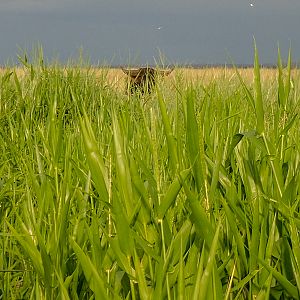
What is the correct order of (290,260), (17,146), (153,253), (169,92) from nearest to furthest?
1. (153,253)
2. (290,260)
3. (17,146)
4. (169,92)

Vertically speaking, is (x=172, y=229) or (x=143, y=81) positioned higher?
(x=172, y=229)

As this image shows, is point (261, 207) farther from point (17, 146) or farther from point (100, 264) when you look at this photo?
point (17, 146)

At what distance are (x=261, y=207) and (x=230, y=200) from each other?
0.21 feet

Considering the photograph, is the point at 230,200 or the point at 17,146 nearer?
the point at 230,200

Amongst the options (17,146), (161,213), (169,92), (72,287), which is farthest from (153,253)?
(169,92)

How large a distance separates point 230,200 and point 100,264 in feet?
0.95

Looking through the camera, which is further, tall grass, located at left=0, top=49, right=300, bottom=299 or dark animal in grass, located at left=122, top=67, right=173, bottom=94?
dark animal in grass, located at left=122, top=67, right=173, bottom=94

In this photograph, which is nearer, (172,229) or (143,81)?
(172,229)

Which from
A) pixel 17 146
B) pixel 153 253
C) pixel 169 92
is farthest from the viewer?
pixel 169 92

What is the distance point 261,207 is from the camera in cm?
119

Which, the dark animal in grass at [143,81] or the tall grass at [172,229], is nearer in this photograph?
the tall grass at [172,229]

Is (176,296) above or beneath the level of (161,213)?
A: beneath

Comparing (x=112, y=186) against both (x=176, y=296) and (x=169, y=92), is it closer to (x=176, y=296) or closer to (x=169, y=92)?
(x=176, y=296)

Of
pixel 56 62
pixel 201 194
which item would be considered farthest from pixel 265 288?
pixel 56 62
